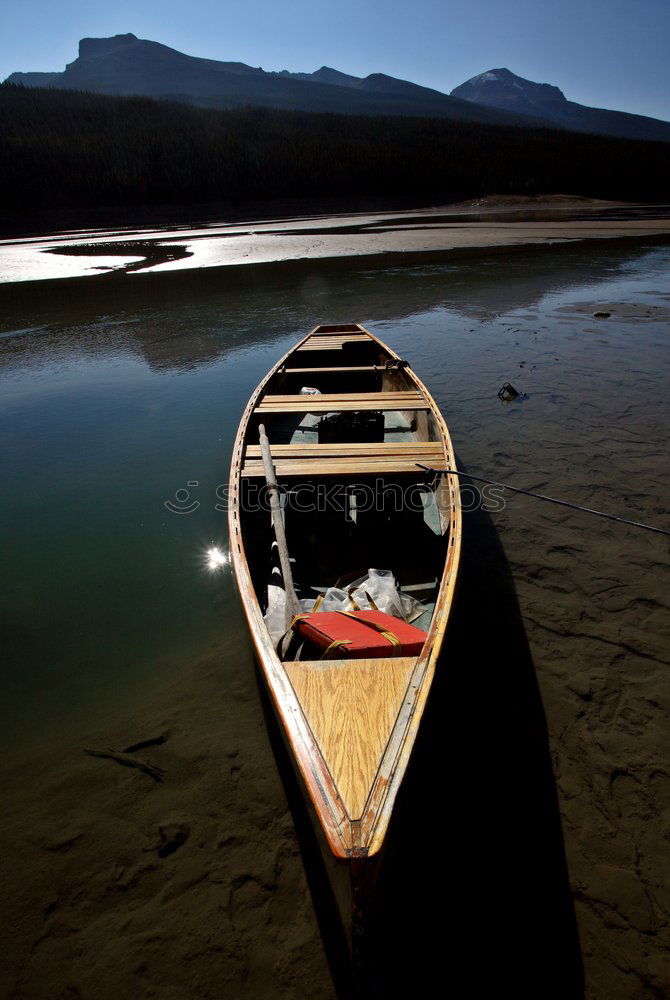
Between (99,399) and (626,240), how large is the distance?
106 ft

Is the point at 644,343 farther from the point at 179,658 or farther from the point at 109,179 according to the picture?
the point at 109,179

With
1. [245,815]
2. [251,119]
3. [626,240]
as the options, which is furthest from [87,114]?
[245,815]

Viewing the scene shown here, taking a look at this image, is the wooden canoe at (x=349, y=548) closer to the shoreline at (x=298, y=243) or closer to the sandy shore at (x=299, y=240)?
the shoreline at (x=298, y=243)

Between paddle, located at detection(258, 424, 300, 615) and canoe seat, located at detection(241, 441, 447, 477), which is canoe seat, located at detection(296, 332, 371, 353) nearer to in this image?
paddle, located at detection(258, 424, 300, 615)

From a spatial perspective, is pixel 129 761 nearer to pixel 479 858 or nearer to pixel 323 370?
pixel 479 858

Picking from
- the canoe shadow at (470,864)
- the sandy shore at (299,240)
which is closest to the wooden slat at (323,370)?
the canoe shadow at (470,864)

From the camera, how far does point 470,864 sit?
278 centimetres

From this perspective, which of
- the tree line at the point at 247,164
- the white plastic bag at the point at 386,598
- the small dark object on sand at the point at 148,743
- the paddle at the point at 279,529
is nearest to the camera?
the small dark object on sand at the point at 148,743

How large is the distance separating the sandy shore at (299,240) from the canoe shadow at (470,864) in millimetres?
25049

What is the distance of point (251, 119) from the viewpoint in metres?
81.1

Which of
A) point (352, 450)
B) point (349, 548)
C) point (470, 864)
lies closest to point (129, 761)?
point (470, 864)

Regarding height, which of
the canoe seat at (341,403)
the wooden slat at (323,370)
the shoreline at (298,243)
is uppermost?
the shoreline at (298,243)

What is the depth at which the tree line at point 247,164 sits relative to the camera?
150 ft

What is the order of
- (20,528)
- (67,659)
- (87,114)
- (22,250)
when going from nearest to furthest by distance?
(67,659)
(20,528)
(22,250)
(87,114)
